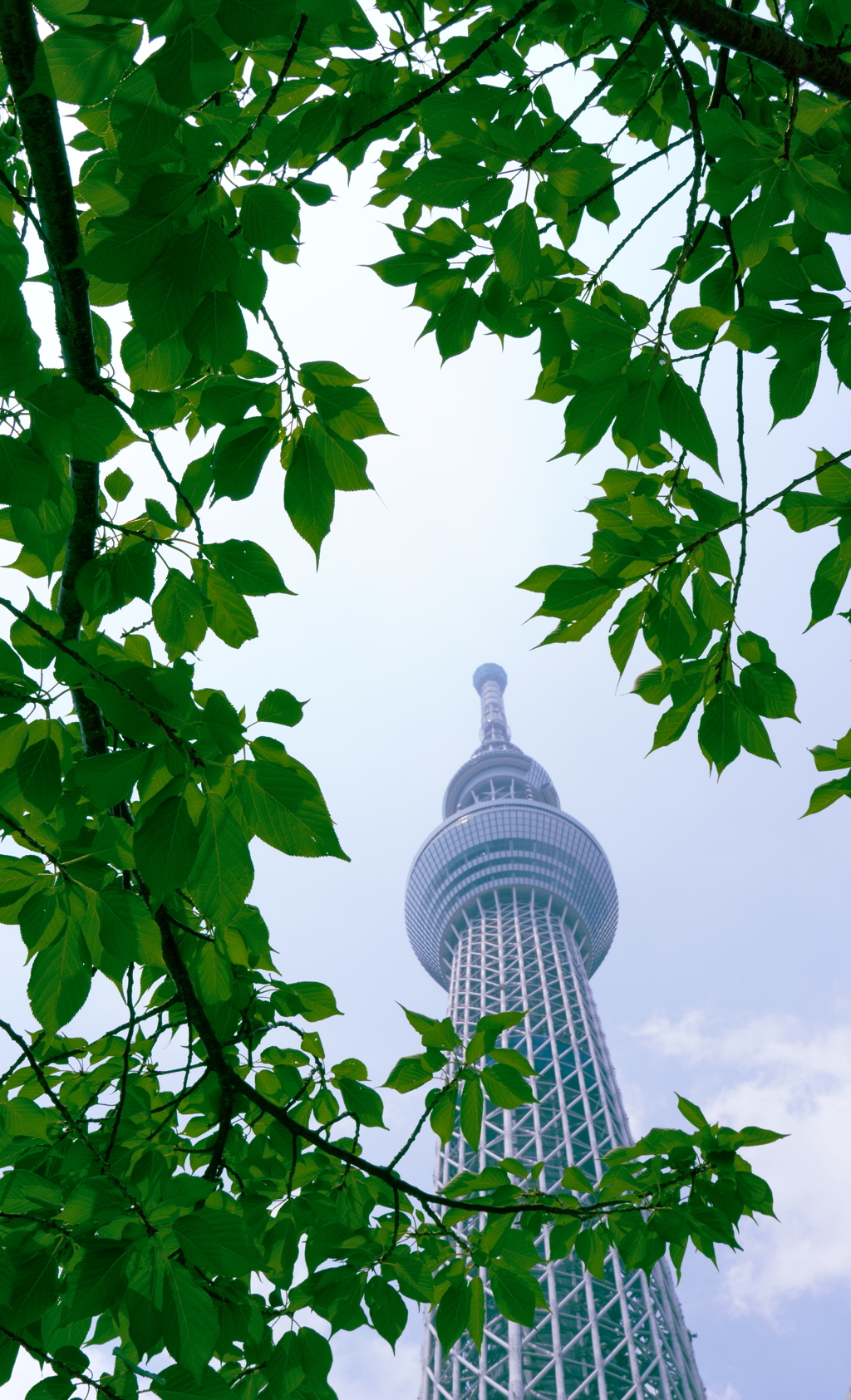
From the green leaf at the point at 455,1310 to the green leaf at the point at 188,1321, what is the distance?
0.93 meters

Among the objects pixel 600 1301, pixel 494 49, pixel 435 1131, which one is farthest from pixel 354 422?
pixel 600 1301

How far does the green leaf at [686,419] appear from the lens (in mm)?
1624

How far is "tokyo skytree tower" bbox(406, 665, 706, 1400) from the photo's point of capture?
31.1m

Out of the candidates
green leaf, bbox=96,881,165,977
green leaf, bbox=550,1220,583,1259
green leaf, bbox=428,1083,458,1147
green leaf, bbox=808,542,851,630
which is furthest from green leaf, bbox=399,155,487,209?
green leaf, bbox=550,1220,583,1259

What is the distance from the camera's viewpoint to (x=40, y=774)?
1.55 meters

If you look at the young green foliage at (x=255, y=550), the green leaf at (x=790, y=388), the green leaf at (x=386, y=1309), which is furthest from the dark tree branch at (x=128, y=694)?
the green leaf at (x=386, y=1309)

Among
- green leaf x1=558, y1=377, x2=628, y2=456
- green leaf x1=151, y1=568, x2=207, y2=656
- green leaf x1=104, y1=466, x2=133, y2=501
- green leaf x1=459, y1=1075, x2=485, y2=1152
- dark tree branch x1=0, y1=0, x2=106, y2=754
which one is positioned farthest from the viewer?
green leaf x1=459, y1=1075, x2=485, y2=1152

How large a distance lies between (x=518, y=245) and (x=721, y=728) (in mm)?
1135

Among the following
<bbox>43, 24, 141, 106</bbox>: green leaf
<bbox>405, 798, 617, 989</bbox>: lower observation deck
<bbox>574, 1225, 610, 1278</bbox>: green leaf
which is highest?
<bbox>405, 798, 617, 989</bbox>: lower observation deck

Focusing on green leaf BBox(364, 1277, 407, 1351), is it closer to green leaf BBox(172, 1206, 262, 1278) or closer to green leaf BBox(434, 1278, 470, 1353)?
green leaf BBox(434, 1278, 470, 1353)

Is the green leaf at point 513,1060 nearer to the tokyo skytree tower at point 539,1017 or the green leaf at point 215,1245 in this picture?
the green leaf at point 215,1245


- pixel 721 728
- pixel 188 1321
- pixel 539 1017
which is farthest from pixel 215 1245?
pixel 539 1017

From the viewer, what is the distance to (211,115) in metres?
1.73

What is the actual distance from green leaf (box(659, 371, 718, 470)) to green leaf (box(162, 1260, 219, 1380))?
179 cm
